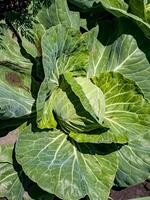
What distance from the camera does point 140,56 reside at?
2391 millimetres

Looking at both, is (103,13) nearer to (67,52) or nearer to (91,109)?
(67,52)

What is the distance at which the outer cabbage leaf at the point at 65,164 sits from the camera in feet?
6.96

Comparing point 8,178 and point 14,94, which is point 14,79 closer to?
point 14,94

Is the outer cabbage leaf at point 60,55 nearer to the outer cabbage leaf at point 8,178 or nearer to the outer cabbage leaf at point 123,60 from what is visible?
the outer cabbage leaf at point 123,60

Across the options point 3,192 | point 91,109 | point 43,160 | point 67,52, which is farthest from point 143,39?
point 3,192

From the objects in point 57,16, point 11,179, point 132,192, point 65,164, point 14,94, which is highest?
point 57,16

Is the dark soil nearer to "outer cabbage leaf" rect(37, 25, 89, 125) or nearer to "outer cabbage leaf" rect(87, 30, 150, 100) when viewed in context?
"outer cabbage leaf" rect(87, 30, 150, 100)

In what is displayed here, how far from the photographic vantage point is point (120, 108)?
2285 millimetres

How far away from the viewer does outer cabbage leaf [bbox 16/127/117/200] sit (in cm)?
212

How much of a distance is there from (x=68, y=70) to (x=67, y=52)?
0.09 metres

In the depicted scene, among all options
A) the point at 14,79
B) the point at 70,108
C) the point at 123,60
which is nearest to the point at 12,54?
the point at 14,79

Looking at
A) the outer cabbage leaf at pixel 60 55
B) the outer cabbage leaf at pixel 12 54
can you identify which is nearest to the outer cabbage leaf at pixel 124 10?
the outer cabbage leaf at pixel 60 55

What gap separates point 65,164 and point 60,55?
512 mm

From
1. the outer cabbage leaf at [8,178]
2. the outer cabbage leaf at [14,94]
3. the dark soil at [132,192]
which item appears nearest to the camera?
the outer cabbage leaf at [14,94]
